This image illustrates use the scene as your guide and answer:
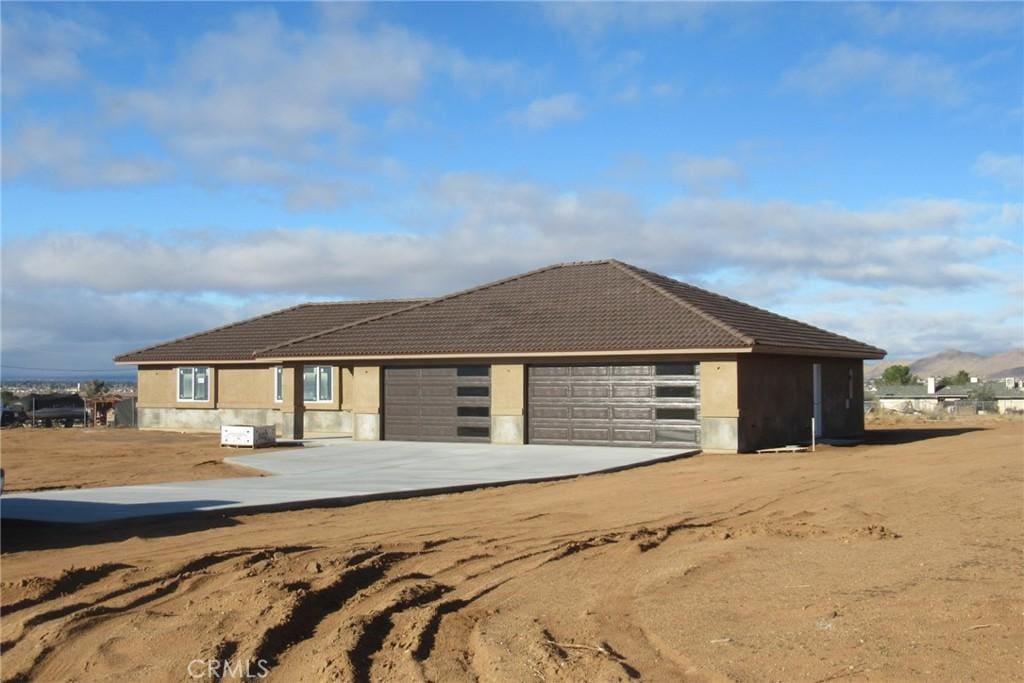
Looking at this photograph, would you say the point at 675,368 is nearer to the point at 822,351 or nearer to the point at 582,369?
the point at 582,369

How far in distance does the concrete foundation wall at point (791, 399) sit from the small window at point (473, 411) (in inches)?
277

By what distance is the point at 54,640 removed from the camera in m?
8.20

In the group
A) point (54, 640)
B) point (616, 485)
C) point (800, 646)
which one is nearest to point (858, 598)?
point (800, 646)

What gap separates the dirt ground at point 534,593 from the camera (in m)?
7.71

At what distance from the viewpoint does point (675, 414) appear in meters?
26.8

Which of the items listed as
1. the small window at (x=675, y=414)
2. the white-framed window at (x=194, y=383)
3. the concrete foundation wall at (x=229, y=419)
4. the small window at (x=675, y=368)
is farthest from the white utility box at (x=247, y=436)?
the white-framed window at (x=194, y=383)

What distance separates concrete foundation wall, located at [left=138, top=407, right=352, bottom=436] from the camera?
35594 mm

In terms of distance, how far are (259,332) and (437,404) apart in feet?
46.3

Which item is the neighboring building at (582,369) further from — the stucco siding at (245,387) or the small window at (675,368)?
the stucco siding at (245,387)

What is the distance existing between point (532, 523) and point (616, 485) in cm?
504

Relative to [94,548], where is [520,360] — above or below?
above

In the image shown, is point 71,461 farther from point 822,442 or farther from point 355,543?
point 822,442

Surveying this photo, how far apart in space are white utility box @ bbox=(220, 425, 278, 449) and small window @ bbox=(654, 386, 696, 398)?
10.5 metres
